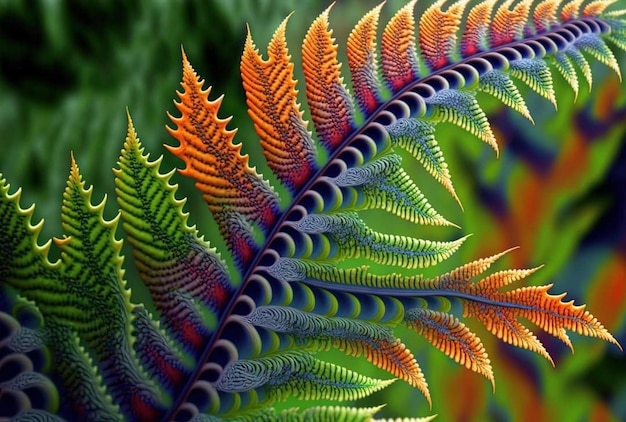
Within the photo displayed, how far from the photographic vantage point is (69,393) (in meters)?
0.31

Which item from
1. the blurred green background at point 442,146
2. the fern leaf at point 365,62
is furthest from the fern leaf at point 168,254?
the fern leaf at point 365,62

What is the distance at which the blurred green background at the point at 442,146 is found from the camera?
342 mm

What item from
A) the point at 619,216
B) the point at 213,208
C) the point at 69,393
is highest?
the point at 619,216

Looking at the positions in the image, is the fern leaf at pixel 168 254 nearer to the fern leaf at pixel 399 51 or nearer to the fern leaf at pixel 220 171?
the fern leaf at pixel 220 171

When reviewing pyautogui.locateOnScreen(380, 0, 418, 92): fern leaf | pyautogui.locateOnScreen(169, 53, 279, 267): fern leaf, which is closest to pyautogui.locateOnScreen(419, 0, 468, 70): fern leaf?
pyautogui.locateOnScreen(380, 0, 418, 92): fern leaf

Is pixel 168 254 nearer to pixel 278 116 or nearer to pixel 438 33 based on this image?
pixel 278 116

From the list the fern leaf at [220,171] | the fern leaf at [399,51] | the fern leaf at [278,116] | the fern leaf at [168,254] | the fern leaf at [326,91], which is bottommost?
the fern leaf at [168,254]

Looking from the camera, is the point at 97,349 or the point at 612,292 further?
the point at 612,292

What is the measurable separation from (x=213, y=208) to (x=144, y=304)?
2.3 inches

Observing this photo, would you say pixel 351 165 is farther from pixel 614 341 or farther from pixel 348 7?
pixel 614 341

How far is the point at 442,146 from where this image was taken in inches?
15.8

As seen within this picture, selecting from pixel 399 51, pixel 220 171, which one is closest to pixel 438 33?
pixel 399 51

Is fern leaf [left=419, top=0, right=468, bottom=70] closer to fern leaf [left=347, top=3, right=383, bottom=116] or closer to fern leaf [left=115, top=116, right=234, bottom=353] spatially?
fern leaf [left=347, top=3, right=383, bottom=116]

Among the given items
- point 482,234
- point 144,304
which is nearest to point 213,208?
point 144,304
